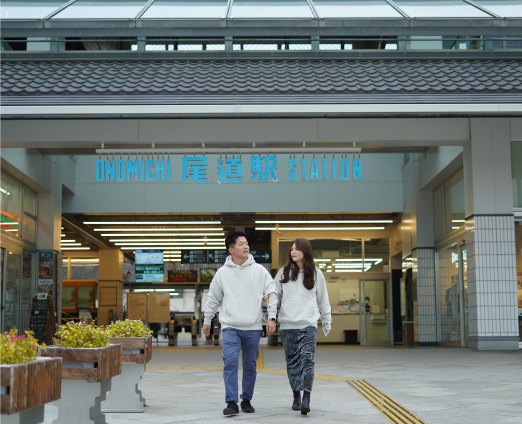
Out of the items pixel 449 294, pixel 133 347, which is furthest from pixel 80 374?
pixel 449 294

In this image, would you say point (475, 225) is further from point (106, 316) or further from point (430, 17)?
point (106, 316)

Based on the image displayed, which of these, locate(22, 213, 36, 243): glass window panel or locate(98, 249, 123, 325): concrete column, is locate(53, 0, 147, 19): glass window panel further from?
locate(98, 249, 123, 325): concrete column

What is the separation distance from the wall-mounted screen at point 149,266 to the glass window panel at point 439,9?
34.3 ft

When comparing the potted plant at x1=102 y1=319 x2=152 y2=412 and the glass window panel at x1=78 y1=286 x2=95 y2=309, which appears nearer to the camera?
the potted plant at x1=102 y1=319 x2=152 y2=412

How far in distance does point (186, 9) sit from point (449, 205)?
681 centimetres

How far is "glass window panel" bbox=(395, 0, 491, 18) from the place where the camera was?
11.4 m

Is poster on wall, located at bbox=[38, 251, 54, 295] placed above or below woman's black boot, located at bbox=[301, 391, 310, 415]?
above

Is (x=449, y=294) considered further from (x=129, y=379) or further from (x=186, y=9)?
(x=129, y=379)

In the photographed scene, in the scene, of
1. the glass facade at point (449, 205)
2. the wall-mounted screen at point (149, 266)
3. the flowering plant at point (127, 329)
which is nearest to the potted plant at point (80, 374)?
the flowering plant at point (127, 329)

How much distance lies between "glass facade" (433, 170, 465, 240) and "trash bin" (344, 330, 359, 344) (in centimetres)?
464

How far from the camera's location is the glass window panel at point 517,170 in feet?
38.7

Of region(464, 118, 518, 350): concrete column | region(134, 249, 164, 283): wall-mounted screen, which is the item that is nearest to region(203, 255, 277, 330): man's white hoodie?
region(464, 118, 518, 350): concrete column

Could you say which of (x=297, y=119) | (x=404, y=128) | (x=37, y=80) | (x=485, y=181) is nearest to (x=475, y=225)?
(x=485, y=181)

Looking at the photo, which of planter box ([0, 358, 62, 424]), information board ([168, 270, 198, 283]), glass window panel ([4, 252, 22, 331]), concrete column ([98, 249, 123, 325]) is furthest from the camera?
concrete column ([98, 249, 123, 325])
